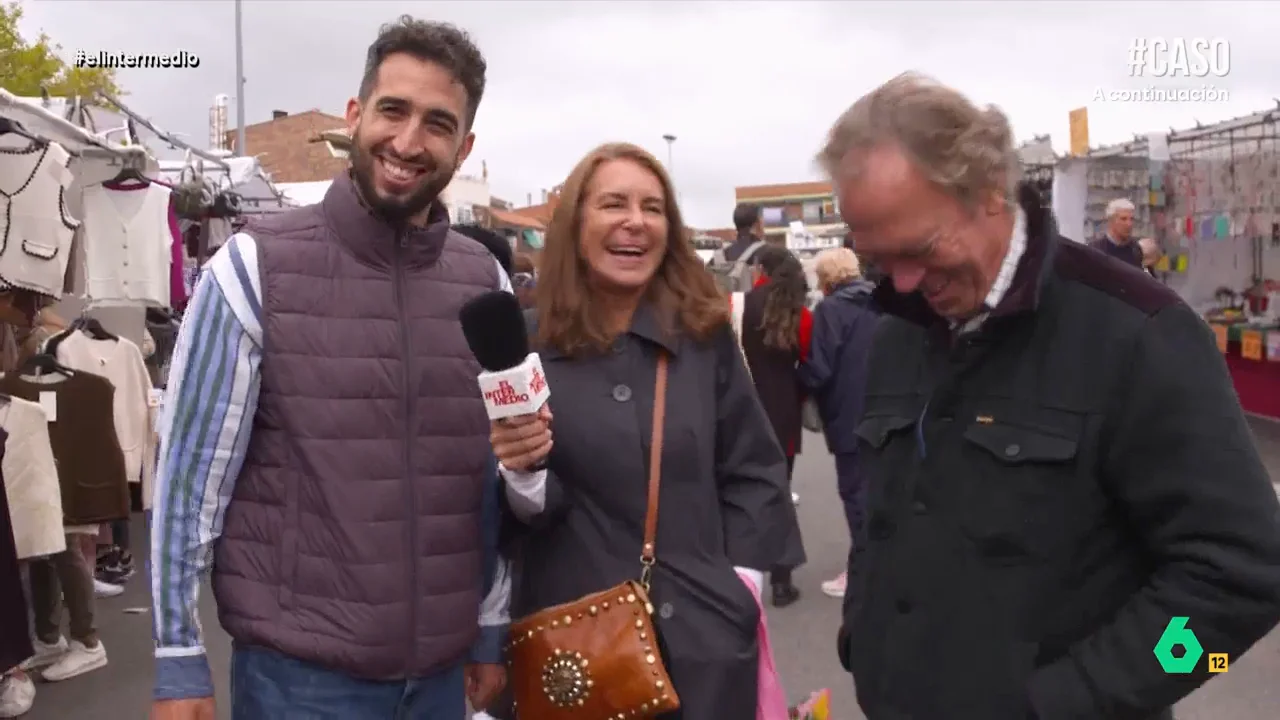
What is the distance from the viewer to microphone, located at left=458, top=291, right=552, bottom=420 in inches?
68.7

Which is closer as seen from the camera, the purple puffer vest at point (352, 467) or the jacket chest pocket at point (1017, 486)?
the jacket chest pocket at point (1017, 486)

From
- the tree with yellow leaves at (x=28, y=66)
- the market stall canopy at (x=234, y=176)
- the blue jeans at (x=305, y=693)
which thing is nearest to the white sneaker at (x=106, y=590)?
the market stall canopy at (x=234, y=176)

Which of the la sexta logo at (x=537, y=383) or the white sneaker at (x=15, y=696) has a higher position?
the la sexta logo at (x=537, y=383)

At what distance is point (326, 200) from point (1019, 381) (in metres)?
1.35

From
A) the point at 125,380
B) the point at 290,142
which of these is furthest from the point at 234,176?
the point at 290,142

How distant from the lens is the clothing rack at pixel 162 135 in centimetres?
673

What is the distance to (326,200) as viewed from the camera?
6.46 feet

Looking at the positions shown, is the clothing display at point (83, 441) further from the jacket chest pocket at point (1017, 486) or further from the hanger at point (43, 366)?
the jacket chest pocket at point (1017, 486)

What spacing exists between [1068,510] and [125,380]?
244 inches

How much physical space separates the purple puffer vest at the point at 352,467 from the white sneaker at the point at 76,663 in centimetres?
391

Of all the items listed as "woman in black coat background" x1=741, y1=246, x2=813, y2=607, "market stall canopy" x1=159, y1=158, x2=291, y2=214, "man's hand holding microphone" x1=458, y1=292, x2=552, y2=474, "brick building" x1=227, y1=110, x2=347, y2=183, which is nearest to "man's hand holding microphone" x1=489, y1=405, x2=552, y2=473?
"man's hand holding microphone" x1=458, y1=292, x2=552, y2=474

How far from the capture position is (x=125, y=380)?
628 centimetres

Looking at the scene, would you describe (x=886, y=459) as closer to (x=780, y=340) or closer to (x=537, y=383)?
(x=537, y=383)

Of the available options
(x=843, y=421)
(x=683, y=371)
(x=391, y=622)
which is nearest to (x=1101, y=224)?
(x=843, y=421)
